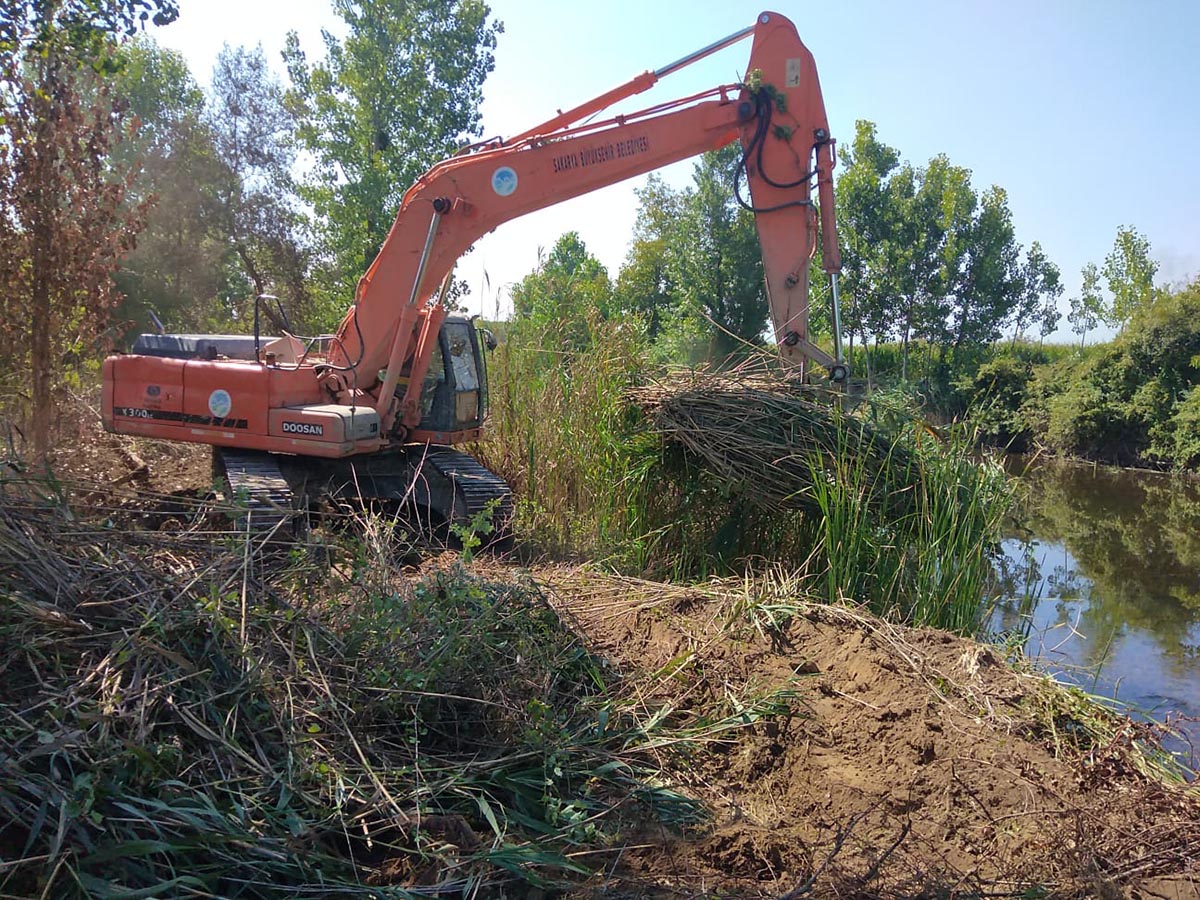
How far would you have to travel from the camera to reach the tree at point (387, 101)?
1822 centimetres

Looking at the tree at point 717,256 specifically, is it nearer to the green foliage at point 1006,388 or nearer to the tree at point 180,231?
the green foliage at point 1006,388

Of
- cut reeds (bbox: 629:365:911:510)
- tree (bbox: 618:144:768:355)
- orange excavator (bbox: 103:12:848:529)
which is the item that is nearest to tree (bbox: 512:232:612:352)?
orange excavator (bbox: 103:12:848:529)

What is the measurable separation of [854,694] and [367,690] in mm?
2135

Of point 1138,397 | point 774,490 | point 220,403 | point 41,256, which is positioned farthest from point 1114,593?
point 1138,397

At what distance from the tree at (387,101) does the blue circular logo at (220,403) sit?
475 inches

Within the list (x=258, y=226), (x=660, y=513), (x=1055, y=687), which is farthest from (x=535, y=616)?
(x=258, y=226)

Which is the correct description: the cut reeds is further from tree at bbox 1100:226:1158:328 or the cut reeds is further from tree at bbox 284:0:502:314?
tree at bbox 1100:226:1158:328

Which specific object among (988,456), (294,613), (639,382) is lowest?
(294,613)

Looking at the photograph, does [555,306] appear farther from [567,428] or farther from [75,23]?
[75,23]

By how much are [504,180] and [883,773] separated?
516 cm

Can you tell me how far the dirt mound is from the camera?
2.95 m

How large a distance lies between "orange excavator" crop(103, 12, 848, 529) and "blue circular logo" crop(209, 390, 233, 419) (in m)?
0.02

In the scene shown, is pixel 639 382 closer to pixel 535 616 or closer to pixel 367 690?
pixel 535 616

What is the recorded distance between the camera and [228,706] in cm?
296
